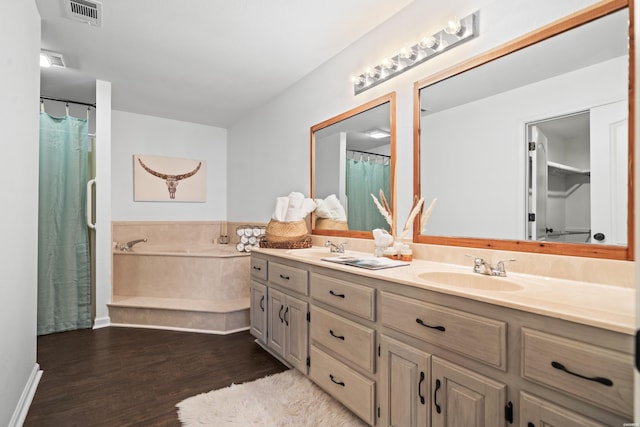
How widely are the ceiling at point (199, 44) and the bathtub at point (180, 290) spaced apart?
5.84 feet

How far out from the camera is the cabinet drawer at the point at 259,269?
8.32 ft

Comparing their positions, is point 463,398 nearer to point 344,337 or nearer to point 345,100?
point 344,337

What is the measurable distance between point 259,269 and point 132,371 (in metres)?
1.13

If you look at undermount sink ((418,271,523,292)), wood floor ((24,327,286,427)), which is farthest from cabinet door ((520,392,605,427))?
wood floor ((24,327,286,427))

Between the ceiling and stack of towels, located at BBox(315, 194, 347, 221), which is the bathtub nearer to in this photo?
stack of towels, located at BBox(315, 194, 347, 221)

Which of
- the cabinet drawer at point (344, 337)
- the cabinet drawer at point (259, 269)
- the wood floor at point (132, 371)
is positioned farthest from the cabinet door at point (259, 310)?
the cabinet drawer at point (344, 337)

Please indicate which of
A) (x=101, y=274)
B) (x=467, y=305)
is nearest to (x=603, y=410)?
(x=467, y=305)

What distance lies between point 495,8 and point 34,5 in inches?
107

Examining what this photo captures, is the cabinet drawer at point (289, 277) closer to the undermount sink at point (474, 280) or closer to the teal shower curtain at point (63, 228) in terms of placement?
the undermount sink at point (474, 280)

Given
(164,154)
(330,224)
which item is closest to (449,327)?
(330,224)

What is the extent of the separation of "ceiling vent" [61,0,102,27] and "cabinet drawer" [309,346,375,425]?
2593 millimetres

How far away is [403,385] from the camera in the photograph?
4.51 feet

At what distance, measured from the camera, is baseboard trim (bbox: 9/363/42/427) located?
5.42 feet

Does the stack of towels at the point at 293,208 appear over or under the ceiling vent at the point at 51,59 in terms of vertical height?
under
